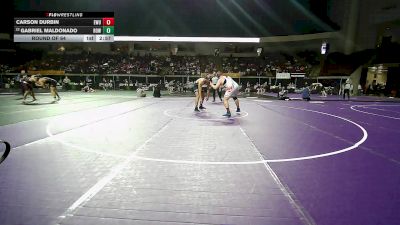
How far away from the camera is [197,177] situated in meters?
4.27

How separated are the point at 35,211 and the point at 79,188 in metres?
0.69

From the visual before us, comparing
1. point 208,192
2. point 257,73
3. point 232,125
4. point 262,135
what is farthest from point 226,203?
point 257,73

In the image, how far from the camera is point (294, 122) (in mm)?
10008
